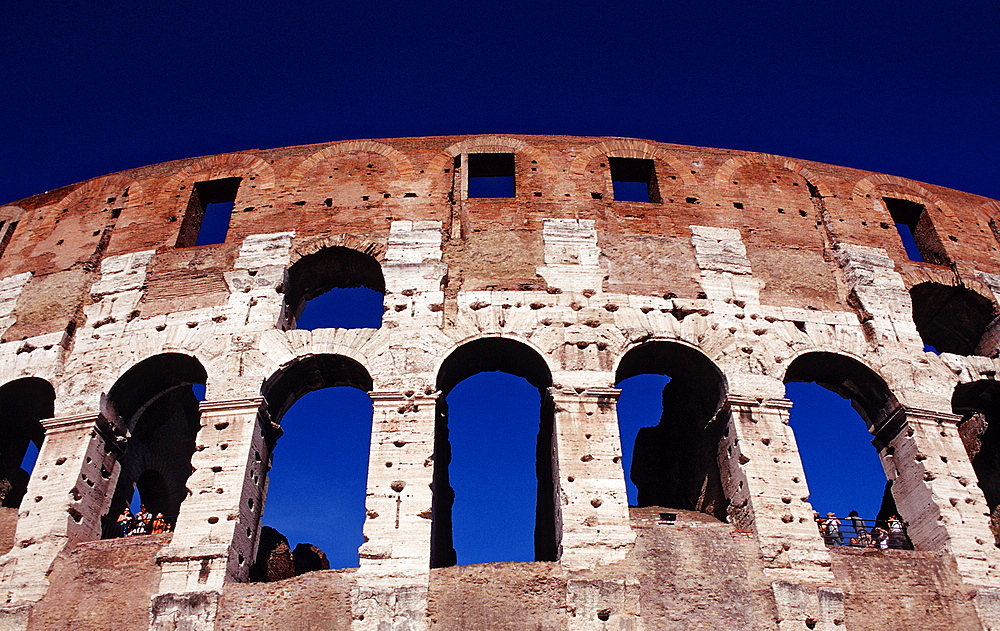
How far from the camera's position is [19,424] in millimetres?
12445

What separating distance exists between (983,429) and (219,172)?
490 inches

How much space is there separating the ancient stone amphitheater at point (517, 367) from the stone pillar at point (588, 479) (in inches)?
1.3

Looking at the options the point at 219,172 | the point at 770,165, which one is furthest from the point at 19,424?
the point at 770,165

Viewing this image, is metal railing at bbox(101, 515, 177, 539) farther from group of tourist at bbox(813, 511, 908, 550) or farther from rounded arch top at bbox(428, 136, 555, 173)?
group of tourist at bbox(813, 511, 908, 550)

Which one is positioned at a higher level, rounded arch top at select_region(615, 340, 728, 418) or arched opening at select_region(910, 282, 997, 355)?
arched opening at select_region(910, 282, 997, 355)

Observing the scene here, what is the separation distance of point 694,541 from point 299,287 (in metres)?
6.34

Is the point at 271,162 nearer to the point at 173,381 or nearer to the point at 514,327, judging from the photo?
the point at 173,381

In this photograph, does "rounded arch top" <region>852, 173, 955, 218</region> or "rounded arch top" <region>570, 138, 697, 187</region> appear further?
"rounded arch top" <region>852, 173, 955, 218</region>

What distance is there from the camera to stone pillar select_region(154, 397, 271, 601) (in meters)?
8.53

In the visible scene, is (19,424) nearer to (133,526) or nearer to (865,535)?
(133,526)

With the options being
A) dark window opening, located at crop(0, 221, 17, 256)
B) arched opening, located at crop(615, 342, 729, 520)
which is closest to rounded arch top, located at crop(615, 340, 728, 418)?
arched opening, located at crop(615, 342, 729, 520)

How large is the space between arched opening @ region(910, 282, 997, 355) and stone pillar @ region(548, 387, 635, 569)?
567cm

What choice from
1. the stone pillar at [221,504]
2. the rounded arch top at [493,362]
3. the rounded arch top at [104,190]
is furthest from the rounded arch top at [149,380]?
the rounded arch top at [104,190]

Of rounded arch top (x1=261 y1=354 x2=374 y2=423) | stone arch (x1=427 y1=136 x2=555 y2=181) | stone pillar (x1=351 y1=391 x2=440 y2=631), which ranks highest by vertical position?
stone arch (x1=427 y1=136 x2=555 y2=181)
